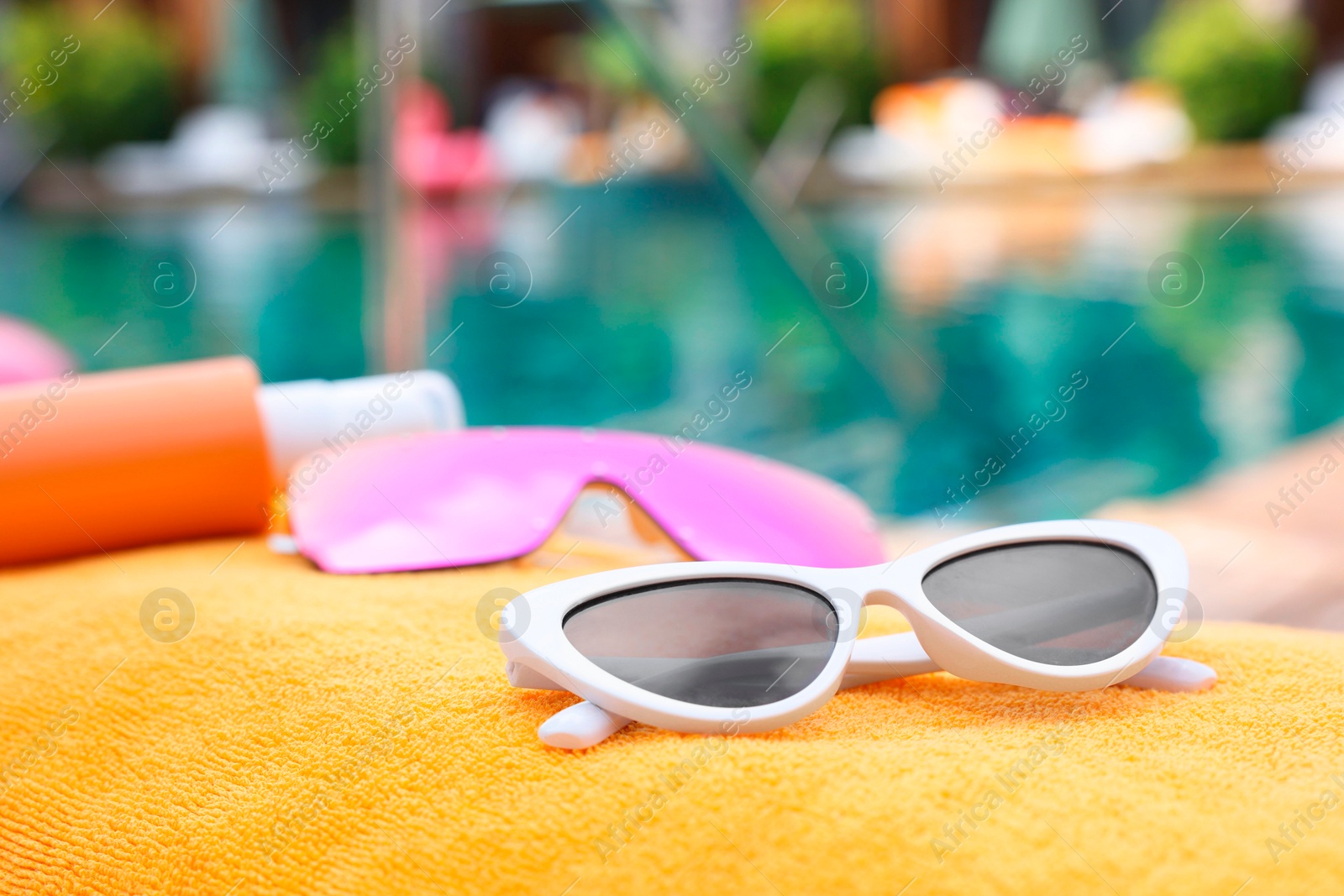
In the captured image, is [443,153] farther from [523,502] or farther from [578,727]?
[578,727]

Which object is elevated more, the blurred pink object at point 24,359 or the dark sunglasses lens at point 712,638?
the blurred pink object at point 24,359

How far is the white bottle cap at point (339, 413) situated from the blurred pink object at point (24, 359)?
18cm

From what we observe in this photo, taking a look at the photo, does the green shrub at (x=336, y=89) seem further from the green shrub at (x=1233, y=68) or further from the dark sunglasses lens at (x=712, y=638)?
the dark sunglasses lens at (x=712, y=638)

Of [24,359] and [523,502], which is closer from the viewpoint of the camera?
[523,502]

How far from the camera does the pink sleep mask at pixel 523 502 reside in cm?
64

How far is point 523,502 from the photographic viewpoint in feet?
2.19

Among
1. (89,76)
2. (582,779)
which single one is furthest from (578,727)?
(89,76)

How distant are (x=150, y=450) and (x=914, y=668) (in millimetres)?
482

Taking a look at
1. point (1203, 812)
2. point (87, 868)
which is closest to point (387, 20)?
point (87, 868)

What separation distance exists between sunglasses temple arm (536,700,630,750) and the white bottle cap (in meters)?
0.41

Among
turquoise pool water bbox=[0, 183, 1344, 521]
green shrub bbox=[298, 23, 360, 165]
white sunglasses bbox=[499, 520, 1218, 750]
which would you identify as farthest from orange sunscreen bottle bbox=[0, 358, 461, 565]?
green shrub bbox=[298, 23, 360, 165]

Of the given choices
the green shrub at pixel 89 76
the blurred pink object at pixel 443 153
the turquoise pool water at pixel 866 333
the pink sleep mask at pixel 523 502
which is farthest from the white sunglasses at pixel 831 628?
the green shrub at pixel 89 76

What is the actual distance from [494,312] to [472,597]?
283cm

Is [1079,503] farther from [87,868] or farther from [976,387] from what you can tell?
[87,868]
